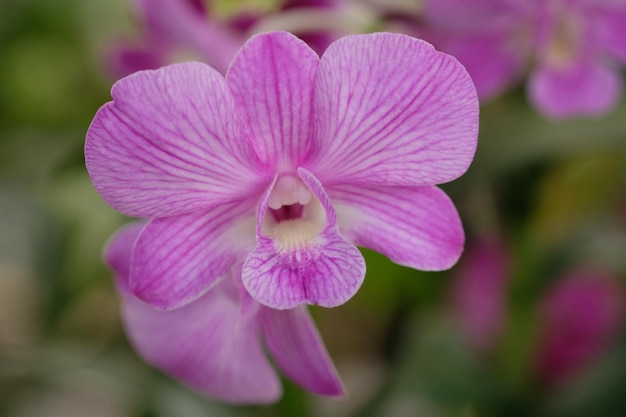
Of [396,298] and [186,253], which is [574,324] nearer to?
[396,298]

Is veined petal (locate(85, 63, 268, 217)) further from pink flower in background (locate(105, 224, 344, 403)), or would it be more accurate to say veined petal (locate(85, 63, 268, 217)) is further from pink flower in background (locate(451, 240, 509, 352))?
pink flower in background (locate(451, 240, 509, 352))

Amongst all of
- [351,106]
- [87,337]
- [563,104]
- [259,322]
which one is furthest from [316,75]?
[87,337]

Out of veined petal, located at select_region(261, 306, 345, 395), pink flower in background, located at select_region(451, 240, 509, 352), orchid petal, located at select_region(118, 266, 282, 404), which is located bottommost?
pink flower in background, located at select_region(451, 240, 509, 352)

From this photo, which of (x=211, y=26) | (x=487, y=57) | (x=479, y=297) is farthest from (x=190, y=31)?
(x=479, y=297)

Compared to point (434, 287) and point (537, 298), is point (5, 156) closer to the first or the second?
point (434, 287)

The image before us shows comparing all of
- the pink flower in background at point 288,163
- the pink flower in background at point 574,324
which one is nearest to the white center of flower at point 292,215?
the pink flower in background at point 288,163

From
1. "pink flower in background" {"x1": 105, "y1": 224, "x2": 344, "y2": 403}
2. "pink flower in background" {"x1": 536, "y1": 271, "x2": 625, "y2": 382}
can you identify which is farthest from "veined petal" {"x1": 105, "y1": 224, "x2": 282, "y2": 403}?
"pink flower in background" {"x1": 536, "y1": 271, "x2": 625, "y2": 382}

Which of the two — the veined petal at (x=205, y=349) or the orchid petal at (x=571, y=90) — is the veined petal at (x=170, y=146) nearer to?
the veined petal at (x=205, y=349)
